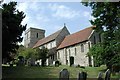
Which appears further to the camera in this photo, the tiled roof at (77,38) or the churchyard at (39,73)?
the tiled roof at (77,38)

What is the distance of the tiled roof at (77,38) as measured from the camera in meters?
57.3

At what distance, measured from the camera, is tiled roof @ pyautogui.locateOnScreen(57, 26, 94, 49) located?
57.3 meters

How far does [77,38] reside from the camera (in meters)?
60.9

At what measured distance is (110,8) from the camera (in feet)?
106

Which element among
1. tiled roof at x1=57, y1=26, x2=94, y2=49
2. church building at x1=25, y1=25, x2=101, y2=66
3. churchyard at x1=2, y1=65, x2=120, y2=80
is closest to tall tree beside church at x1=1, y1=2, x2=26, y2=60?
churchyard at x1=2, y1=65, x2=120, y2=80

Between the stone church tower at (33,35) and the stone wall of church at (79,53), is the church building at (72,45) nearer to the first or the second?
Answer: the stone wall of church at (79,53)

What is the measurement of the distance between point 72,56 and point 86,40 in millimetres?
7651

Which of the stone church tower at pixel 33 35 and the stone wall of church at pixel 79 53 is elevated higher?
the stone church tower at pixel 33 35

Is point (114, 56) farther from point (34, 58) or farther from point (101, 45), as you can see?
point (34, 58)

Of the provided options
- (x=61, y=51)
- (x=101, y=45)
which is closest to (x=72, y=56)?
(x=61, y=51)

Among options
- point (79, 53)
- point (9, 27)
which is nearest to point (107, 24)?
point (9, 27)

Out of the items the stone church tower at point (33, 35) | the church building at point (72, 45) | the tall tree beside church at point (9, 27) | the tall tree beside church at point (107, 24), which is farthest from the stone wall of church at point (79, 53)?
the stone church tower at point (33, 35)

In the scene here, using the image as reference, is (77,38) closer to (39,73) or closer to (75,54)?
(75,54)

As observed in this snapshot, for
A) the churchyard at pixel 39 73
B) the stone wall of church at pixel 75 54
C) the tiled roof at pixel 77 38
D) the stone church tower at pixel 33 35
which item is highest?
the stone church tower at pixel 33 35
